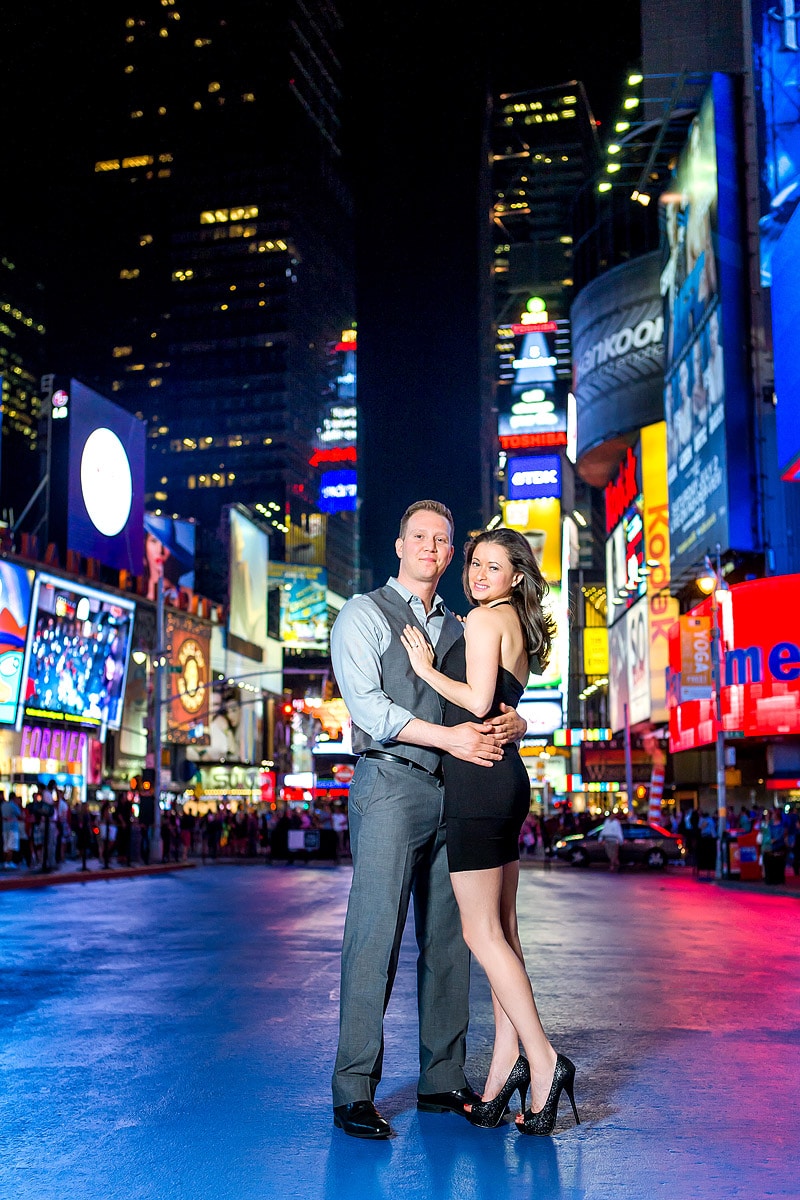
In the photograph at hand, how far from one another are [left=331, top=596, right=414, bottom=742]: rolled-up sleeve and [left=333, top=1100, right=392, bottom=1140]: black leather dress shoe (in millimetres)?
1215

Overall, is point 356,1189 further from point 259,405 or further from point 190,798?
point 259,405

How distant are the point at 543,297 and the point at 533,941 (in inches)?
4022

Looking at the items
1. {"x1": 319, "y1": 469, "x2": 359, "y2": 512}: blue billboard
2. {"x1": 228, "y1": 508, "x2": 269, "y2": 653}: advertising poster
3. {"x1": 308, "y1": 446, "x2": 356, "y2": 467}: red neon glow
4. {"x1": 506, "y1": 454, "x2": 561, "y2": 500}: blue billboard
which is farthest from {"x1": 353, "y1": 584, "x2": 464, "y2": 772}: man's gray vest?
{"x1": 308, "y1": 446, "x2": 356, "y2": 467}: red neon glow

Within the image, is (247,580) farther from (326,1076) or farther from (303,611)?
(326,1076)

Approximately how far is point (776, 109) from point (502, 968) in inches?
1502

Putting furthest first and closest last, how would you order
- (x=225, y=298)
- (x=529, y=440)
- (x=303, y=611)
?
(x=225, y=298)
(x=303, y=611)
(x=529, y=440)

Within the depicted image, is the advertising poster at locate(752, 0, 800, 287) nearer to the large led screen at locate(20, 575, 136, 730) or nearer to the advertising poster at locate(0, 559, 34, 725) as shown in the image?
the advertising poster at locate(0, 559, 34, 725)

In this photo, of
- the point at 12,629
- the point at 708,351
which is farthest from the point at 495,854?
the point at 12,629

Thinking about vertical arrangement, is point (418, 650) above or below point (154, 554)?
below

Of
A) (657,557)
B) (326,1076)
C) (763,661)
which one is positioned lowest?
(326,1076)

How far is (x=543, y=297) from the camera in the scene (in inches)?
4289

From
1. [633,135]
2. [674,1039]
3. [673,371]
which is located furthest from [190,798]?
[674,1039]

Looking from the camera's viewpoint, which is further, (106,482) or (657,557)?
(106,482)

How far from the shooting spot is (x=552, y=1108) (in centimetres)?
419
